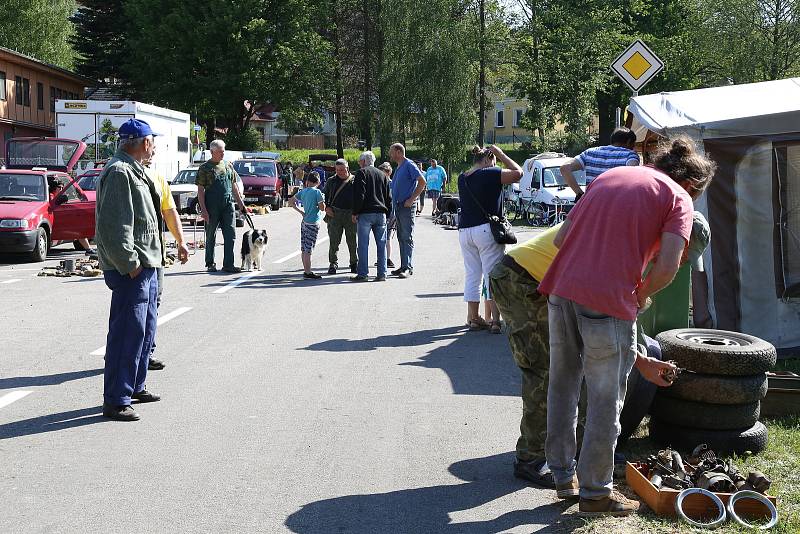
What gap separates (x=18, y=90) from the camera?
175 ft

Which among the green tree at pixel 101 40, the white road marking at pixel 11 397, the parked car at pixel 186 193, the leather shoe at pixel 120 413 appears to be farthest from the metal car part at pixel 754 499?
the green tree at pixel 101 40

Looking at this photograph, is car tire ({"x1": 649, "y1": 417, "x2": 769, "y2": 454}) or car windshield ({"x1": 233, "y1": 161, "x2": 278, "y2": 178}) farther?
car windshield ({"x1": 233, "y1": 161, "x2": 278, "y2": 178})

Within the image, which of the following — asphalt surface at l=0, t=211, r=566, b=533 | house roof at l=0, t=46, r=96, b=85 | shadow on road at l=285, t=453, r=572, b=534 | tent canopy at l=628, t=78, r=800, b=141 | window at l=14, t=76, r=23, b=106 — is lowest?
shadow on road at l=285, t=453, r=572, b=534

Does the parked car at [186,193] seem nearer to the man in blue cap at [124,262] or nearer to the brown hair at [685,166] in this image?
the man in blue cap at [124,262]

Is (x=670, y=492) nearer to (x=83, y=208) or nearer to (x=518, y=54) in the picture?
(x=83, y=208)

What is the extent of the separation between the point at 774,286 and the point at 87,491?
6696 mm

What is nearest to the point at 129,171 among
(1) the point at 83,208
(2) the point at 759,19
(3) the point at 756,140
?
(3) the point at 756,140

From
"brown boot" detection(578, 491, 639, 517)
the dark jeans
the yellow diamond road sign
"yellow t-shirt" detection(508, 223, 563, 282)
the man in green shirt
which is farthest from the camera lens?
the dark jeans

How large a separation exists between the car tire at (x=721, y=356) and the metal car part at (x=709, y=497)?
3.76 feet

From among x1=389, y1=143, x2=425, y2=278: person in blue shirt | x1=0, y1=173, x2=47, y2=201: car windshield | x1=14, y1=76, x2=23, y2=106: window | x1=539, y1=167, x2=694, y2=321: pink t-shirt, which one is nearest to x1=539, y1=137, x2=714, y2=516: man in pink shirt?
x1=539, y1=167, x2=694, y2=321: pink t-shirt

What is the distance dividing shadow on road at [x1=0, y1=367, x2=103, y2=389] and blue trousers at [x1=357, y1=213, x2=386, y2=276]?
6803 millimetres

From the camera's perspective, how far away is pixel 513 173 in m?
9.38

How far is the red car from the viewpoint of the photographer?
17.2m

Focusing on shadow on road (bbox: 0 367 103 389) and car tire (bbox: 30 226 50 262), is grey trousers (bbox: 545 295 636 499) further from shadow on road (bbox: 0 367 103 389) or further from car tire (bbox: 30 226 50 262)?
car tire (bbox: 30 226 50 262)
